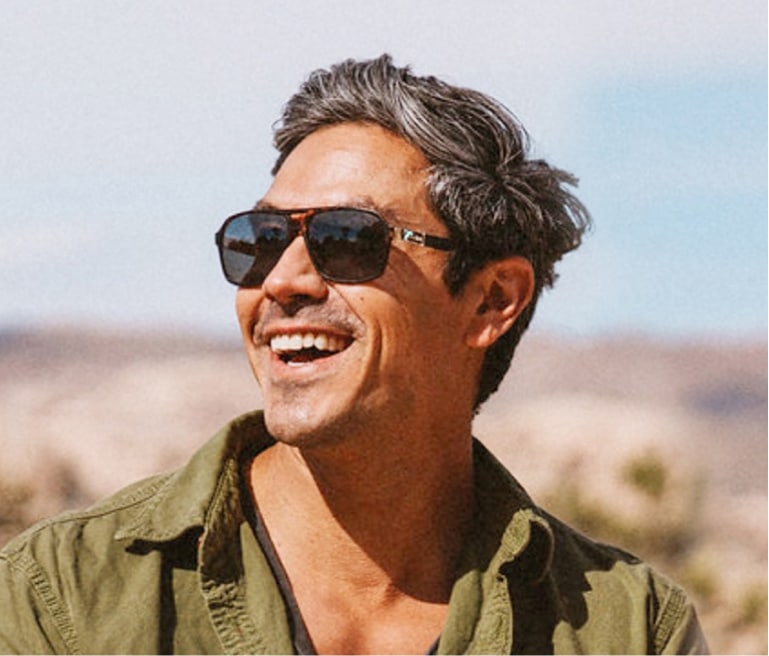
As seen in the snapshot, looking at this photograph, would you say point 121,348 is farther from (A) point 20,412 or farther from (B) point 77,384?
(A) point 20,412

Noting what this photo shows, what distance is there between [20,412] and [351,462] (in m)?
16.5

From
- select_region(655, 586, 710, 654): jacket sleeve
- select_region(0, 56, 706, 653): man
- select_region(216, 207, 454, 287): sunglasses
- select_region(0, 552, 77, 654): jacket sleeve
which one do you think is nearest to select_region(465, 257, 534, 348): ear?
select_region(0, 56, 706, 653): man

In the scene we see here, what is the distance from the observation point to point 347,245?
174 inches

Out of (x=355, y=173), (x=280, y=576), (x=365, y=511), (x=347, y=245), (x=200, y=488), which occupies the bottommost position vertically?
(x=280, y=576)

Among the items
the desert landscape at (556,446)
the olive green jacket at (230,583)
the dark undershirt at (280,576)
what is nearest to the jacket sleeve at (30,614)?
the olive green jacket at (230,583)

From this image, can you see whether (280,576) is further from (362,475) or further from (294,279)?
(294,279)

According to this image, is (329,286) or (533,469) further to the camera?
(533,469)

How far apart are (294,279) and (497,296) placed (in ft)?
2.14

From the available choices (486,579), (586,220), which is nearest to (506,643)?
(486,579)

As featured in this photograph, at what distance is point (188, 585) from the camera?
4328 millimetres

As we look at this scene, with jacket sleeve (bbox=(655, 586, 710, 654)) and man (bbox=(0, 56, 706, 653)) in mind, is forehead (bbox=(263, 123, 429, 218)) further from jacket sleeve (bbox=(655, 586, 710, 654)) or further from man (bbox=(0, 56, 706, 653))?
jacket sleeve (bbox=(655, 586, 710, 654))

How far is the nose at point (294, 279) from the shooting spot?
4398mm

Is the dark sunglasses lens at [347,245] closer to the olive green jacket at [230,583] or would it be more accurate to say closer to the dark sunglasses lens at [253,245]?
the dark sunglasses lens at [253,245]

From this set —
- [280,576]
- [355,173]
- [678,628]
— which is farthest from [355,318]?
[678,628]
